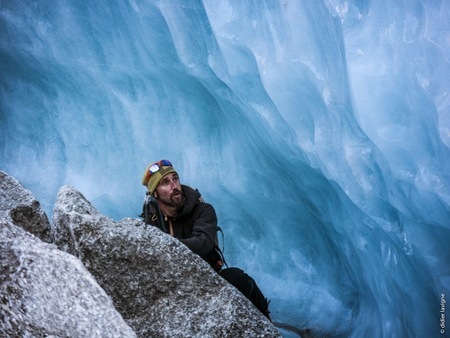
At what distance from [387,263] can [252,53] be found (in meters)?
1.58

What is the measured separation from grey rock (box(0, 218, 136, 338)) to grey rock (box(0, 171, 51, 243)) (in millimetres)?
832

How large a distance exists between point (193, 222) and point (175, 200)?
14cm

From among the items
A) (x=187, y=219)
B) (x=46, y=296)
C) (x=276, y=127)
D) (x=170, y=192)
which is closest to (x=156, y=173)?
(x=170, y=192)

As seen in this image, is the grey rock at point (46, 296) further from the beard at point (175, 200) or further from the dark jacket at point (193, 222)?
the beard at point (175, 200)

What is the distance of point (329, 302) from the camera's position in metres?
4.14

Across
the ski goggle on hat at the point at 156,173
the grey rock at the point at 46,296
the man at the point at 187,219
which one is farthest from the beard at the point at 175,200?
the grey rock at the point at 46,296

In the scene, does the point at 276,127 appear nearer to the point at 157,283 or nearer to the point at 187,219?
the point at 187,219

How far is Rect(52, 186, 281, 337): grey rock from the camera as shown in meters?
1.93

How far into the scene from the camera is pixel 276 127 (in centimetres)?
364

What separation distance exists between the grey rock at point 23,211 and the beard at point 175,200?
55 centimetres

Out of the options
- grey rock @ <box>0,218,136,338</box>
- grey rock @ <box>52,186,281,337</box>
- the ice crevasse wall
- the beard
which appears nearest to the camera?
grey rock @ <box>0,218,136,338</box>

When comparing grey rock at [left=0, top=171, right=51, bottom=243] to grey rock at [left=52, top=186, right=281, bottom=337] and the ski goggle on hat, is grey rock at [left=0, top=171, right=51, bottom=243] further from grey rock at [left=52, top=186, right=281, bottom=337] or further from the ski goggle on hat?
the ski goggle on hat

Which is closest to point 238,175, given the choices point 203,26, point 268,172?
point 268,172

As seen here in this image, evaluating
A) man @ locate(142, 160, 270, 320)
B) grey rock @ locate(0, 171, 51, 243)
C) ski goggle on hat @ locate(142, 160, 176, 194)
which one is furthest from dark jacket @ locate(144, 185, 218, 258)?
grey rock @ locate(0, 171, 51, 243)
